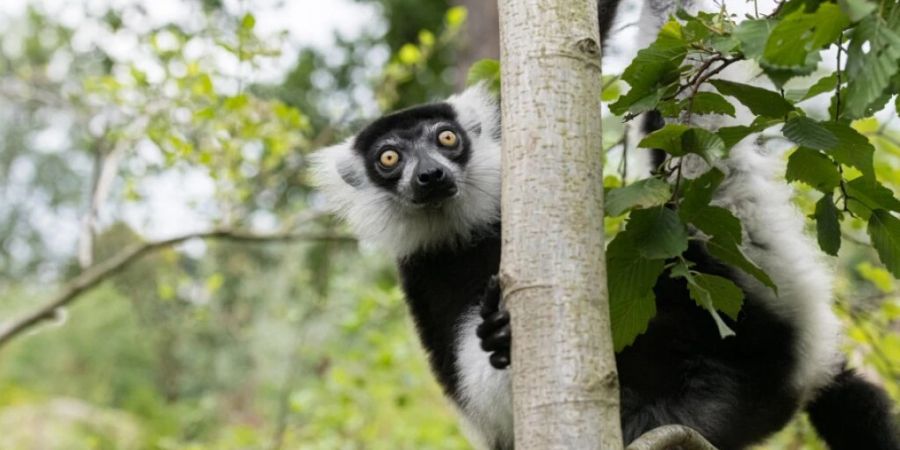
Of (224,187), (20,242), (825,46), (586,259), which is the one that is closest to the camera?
(825,46)

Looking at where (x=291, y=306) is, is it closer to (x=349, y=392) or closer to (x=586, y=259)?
(x=349, y=392)

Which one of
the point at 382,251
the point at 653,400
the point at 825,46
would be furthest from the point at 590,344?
the point at 382,251

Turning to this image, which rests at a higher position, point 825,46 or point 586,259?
point 825,46

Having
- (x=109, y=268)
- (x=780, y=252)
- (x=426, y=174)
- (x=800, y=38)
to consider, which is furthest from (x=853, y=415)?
(x=109, y=268)

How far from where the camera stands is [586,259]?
2281mm

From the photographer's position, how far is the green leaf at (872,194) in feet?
8.74

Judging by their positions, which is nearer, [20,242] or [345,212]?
[345,212]

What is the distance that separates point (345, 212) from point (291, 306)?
7.45 m

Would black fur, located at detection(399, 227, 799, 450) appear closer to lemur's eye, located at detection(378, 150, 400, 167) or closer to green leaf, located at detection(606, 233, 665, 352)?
green leaf, located at detection(606, 233, 665, 352)

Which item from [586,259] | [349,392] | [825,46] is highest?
[825,46]

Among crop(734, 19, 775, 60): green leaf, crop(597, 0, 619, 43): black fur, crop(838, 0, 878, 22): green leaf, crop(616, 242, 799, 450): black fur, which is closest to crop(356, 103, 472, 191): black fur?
crop(597, 0, 619, 43): black fur

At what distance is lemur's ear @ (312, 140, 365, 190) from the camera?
219 inches

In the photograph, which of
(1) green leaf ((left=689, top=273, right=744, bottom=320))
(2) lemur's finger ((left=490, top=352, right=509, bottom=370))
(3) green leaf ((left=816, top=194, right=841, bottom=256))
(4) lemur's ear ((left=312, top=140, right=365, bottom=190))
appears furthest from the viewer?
(4) lemur's ear ((left=312, top=140, right=365, bottom=190))

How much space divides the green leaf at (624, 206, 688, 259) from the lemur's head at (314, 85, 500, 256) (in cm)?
224
